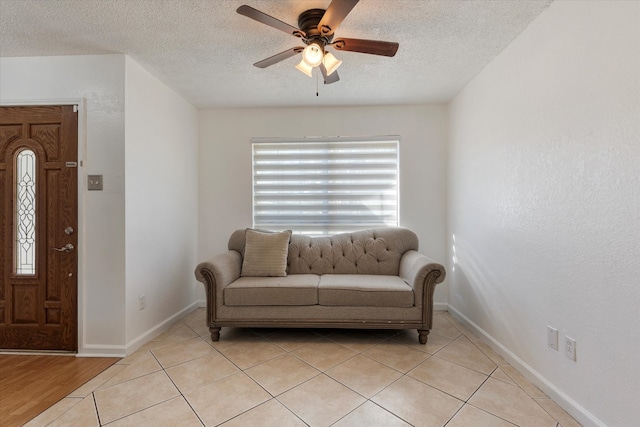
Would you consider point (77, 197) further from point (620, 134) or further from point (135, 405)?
point (620, 134)

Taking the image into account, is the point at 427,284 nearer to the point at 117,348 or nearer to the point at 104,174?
the point at 117,348

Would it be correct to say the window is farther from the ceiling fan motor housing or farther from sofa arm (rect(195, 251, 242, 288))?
the ceiling fan motor housing

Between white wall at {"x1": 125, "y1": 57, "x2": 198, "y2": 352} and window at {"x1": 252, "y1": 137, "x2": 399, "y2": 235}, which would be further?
window at {"x1": 252, "y1": 137, "x2": 399, "y2": 235}

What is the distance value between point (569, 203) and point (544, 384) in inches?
44.9

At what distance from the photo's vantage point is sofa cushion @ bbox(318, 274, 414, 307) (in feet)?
7.99

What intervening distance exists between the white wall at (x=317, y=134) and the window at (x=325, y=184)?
0.39 ft

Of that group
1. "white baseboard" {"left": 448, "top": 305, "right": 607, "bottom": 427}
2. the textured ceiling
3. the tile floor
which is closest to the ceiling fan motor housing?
the textured ceiling

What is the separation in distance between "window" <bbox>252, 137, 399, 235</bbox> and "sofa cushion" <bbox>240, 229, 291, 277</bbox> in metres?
0.57

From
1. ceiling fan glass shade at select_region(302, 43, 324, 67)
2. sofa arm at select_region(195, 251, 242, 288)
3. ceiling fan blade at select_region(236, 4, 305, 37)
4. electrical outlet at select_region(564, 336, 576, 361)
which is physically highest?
ceiling fan blade at select_region(236, 4, 305, 37)

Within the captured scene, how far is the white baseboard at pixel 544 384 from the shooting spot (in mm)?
1483

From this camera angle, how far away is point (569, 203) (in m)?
1.60

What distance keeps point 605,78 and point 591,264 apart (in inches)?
36.8

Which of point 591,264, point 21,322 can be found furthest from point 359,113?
point 21,322

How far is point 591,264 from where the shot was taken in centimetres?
147
